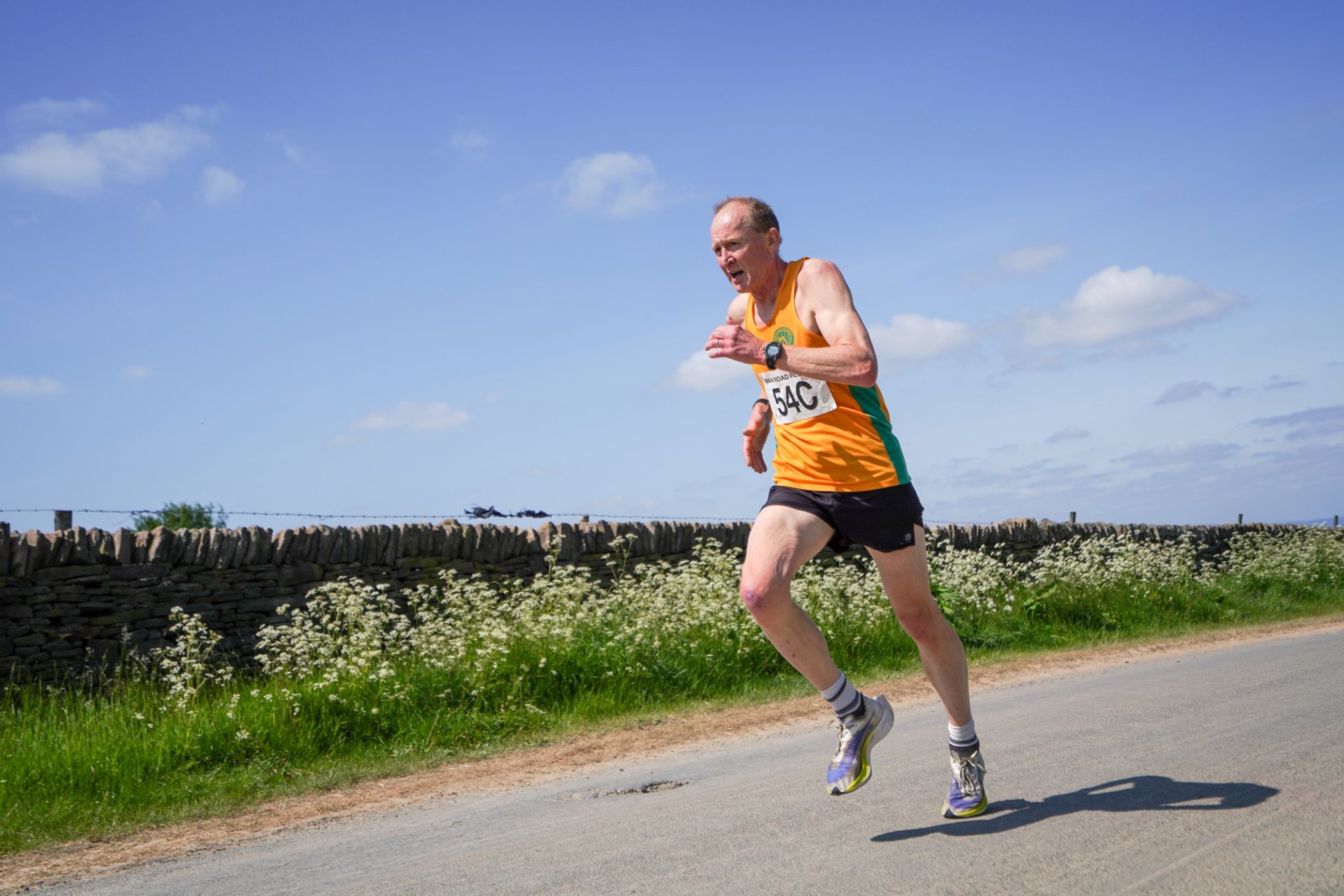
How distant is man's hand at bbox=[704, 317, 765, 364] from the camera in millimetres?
3803

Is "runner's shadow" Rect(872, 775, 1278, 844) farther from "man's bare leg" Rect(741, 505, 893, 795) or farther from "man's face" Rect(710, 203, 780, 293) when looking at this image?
"man's face" Rect(710, 203, 780, 293)

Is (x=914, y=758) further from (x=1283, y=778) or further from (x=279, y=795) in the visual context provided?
(x=279, y=795)

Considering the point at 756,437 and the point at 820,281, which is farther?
the point at 756,437

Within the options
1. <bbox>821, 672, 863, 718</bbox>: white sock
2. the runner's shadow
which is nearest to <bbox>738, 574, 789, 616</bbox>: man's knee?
<bbox>821, 672, 863, 718</bbox>: white sock

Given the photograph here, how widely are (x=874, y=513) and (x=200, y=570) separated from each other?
703 centimetres

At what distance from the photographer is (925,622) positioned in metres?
4.06

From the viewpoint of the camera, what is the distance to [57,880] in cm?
417

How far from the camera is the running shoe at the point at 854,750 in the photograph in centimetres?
409

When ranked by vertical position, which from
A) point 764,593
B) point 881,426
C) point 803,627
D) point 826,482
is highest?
point 881,426

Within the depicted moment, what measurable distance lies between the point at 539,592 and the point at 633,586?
0.90 meters

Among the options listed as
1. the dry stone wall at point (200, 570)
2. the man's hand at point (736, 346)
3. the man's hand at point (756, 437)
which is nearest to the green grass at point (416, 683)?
the dry stone wall at point (200, 570)

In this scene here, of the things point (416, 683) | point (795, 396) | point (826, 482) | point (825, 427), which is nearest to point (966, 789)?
point (826, 482)

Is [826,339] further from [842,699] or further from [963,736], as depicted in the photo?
[963,736]

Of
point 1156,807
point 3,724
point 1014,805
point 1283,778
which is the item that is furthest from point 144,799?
point 1283,778
